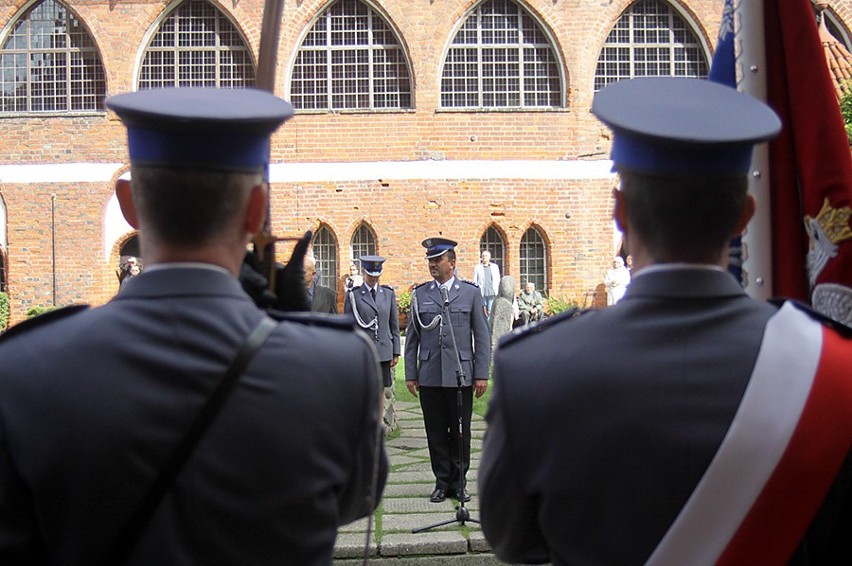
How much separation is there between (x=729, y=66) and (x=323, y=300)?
771 cm

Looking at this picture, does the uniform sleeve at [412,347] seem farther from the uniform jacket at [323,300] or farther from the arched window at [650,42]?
the arched window at [650,42]

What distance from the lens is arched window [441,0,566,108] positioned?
22.9 m

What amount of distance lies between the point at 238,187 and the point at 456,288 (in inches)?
265

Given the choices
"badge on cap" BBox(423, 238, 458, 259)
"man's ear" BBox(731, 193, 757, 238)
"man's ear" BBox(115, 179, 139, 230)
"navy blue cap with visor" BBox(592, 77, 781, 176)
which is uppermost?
"navy blue cap with visor" BBox(592, 77, 781, 176)

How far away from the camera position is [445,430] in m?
8.19

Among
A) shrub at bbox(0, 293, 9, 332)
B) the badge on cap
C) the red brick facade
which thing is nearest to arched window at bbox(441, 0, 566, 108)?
the red brick facade

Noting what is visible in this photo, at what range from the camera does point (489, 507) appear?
193cm

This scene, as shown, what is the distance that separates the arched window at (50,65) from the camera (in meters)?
23.0

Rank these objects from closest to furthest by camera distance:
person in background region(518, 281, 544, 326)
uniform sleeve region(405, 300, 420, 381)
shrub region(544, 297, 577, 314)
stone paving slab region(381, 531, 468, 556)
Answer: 1. stone paving slab region(381, 531, 468, 556)
2. uniform sleeve region(405, 300, 420, 381)
3. person in background region(518, 281, 544, 326)
4. shrub region(544, 297, 577, 314)

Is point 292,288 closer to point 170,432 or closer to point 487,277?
point 170,432

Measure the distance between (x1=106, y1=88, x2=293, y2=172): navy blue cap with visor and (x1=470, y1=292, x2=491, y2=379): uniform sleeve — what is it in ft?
20.9

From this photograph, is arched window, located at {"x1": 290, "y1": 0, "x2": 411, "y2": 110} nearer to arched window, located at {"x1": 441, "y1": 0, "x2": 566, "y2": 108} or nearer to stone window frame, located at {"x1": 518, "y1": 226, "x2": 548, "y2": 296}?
arched window, located at {"x1": 441, "y1": 0, "x2": 566, "y2": 108}

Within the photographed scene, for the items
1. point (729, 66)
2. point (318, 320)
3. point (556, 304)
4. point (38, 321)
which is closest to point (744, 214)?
point (318, 320)

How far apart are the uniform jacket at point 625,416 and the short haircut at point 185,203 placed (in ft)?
1.91
